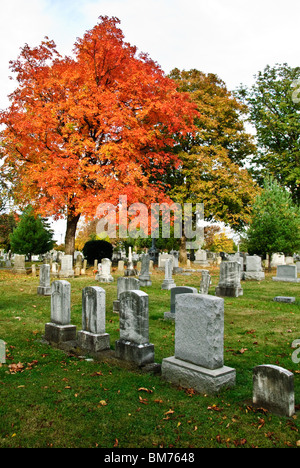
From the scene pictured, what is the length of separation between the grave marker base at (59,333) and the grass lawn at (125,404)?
0.23 metres

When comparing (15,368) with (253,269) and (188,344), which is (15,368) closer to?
(188,344)

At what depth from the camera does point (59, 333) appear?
250 inches

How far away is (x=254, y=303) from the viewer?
10750 mm

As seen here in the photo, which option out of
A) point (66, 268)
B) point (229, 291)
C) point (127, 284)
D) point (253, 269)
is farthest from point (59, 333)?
point (253, 269)

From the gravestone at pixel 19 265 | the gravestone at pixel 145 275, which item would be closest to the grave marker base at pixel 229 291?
the gravestone at pixel 145 275

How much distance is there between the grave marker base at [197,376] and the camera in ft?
13.5

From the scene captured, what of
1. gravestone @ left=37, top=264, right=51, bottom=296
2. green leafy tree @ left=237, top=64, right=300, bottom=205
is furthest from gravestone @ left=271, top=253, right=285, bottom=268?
gravestone @ left=37, top=264, right=51, bottom=296

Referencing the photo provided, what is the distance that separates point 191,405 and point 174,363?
2.51ft

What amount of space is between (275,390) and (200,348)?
104cm

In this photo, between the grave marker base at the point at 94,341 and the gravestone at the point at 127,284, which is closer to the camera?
the grave marker base at the point at 94,341

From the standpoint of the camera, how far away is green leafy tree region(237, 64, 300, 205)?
26859mm

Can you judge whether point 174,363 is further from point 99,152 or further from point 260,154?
point 260,154

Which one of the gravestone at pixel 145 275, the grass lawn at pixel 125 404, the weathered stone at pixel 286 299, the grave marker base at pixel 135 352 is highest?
the gravestone at pixel 145 275

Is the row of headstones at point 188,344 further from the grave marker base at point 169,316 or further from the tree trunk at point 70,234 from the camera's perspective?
the tree trunk at point 70,234
